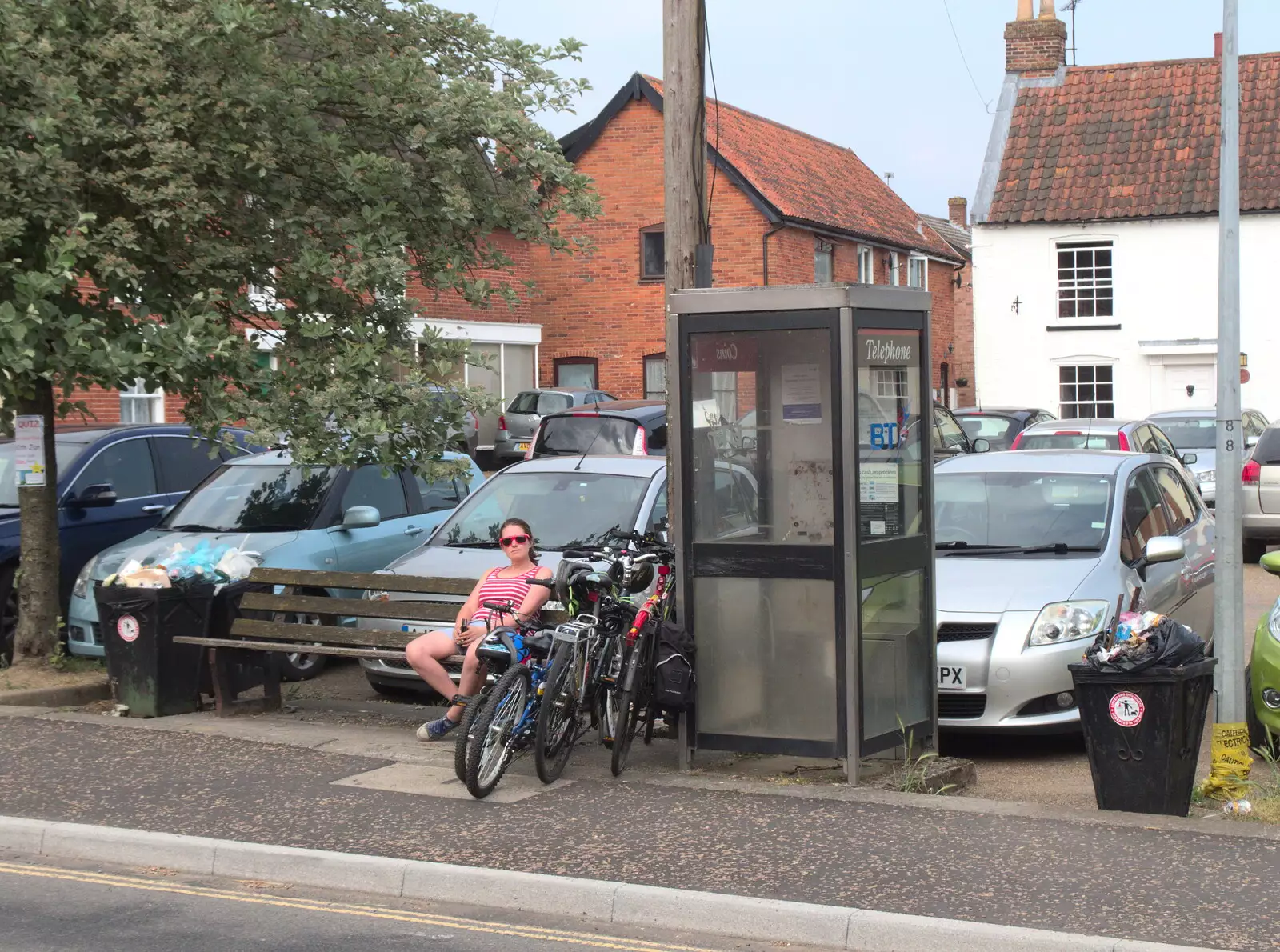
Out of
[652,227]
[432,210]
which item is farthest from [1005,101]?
[432,210]

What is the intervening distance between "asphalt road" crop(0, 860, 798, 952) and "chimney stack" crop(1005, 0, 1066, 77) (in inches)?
1306

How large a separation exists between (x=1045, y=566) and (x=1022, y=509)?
100cm

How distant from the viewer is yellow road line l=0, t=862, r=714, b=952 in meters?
5.79

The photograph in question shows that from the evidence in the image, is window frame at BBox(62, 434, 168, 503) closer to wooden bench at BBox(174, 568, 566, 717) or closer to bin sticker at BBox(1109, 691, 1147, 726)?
wooden bench at BBox(174, 568, 566, 717)

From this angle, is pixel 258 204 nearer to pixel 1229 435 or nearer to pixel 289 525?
pixel 289 525

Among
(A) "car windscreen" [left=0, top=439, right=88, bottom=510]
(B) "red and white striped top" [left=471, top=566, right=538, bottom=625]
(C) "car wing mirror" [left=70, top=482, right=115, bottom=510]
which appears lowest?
(B) "red and white striped top" [left=471, top=566, right=538, bottom=625]

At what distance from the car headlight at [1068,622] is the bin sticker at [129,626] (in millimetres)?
5433

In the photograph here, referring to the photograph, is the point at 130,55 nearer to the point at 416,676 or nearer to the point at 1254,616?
the point at 416,676

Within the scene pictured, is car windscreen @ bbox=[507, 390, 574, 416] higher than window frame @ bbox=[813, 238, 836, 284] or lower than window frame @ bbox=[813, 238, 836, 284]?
lower

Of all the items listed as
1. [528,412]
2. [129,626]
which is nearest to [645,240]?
[528,412]

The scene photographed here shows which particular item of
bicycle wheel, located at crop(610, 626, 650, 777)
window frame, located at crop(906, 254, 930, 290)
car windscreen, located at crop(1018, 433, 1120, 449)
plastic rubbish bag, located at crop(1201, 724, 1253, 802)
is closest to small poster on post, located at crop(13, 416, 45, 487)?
bicycle wheel, located at crop(610, 626, 650, 777)

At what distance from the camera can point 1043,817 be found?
7.11 m

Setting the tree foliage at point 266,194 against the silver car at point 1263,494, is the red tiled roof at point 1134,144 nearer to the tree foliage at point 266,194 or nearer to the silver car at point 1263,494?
the silver car at point 1263,494

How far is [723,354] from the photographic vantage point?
8031mm
